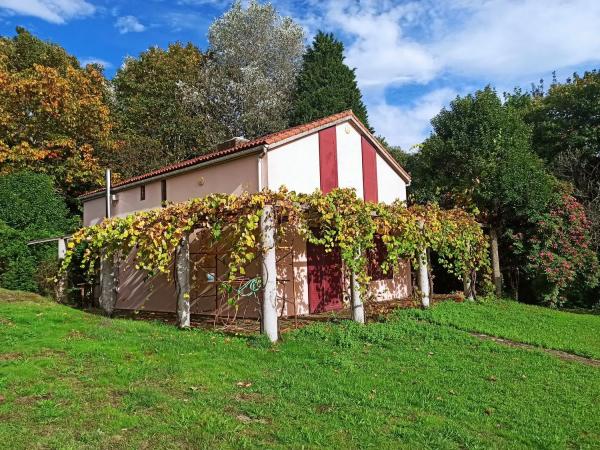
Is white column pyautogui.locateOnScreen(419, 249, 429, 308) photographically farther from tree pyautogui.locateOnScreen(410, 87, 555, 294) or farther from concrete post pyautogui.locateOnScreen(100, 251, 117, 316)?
concrete post pyautogui.locateOnScreen(100, 251, 117, 316)

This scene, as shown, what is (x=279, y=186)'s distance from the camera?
1159 cm

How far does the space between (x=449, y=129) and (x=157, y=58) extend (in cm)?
1859

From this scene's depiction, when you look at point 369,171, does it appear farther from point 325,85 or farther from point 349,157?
point 325,85

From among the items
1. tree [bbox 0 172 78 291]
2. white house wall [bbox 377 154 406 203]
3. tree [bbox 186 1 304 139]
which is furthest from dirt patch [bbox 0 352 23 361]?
tree [bbox 186 1 304 139]

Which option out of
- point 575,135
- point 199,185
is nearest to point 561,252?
point 575,135

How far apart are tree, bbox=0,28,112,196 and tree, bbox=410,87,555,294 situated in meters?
15.3

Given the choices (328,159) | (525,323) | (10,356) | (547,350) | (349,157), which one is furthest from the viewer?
(349,157)

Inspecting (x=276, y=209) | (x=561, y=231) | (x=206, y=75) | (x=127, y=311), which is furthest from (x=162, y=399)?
(x=206, y=75)

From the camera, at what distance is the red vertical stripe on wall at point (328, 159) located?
504 inches

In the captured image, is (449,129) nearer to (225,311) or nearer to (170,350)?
(225,311)

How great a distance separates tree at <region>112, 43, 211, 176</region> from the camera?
2461cm

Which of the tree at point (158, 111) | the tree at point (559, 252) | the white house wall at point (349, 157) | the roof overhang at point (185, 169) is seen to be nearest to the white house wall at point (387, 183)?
the white house wall at point (349, 157)

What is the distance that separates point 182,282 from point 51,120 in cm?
1576

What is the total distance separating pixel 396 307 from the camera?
11984 millimetres
